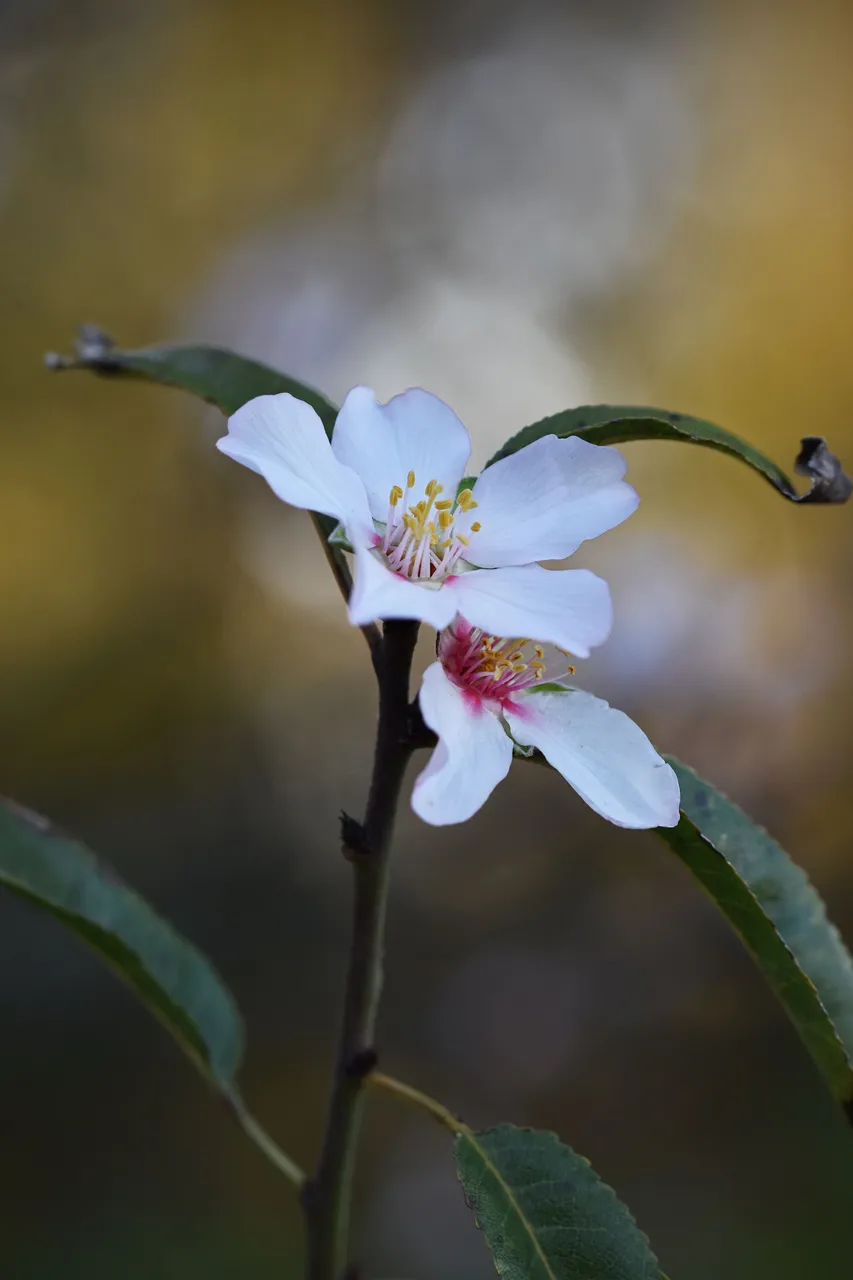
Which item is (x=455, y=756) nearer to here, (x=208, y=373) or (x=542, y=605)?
(x=542, y=605)

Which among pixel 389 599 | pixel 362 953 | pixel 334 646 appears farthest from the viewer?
pixel 334 646

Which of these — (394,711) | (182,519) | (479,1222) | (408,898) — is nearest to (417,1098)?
(479,1222)

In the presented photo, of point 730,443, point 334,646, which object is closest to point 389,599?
point 730,443

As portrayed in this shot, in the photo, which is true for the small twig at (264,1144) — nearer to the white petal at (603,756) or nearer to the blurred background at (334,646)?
the white petal at (603,756)

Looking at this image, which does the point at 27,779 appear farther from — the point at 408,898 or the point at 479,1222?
the point at 479,1222

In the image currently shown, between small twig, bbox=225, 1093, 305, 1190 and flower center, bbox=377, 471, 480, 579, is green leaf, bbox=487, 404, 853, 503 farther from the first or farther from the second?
small twig, bbox=225, 1093, 305, 1190

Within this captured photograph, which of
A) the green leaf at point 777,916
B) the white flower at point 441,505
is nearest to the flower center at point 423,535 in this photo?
the white flower at point 441,505

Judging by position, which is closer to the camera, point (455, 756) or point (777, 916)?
point (455, 756)
